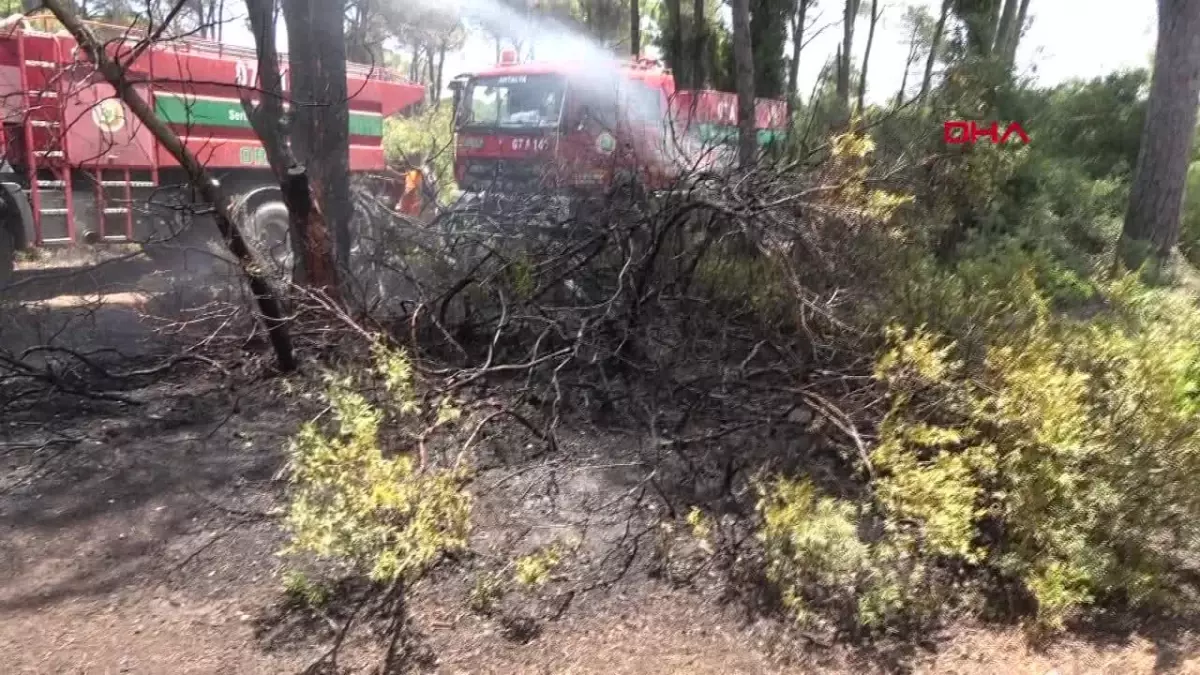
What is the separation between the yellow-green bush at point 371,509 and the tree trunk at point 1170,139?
7482 mm

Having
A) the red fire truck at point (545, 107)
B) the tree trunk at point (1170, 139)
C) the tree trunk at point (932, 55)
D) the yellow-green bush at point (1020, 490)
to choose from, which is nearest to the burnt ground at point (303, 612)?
the yellow-green bush at point (1020, 490)

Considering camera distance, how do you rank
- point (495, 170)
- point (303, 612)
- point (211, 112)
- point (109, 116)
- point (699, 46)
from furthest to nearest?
point (699, 46)
point (495, 170)
point (211, 112)
point (109, 116)
point (303, 612)

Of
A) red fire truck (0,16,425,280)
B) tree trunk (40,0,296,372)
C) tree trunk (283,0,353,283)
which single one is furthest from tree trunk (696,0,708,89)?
tree trunk (40,0,296,372)

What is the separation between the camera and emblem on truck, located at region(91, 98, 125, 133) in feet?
30.1

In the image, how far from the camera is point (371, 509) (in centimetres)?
317

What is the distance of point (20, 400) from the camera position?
4.88 metres

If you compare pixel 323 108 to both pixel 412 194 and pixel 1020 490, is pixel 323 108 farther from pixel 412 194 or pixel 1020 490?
pixel 1020 490

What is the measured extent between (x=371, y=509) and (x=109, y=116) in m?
8.11

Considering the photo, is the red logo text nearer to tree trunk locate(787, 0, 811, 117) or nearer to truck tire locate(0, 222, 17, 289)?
truck tire locate(0, 222, 17, 289)

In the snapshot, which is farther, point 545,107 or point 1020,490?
point 545,107

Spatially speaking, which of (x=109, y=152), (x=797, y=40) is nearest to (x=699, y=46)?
(x=797, y=40)

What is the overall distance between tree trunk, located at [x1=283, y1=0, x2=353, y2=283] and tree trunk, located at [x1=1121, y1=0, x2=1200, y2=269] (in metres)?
6.99

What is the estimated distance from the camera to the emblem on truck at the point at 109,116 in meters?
9.18

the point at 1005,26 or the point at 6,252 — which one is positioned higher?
the point at 1005,26
